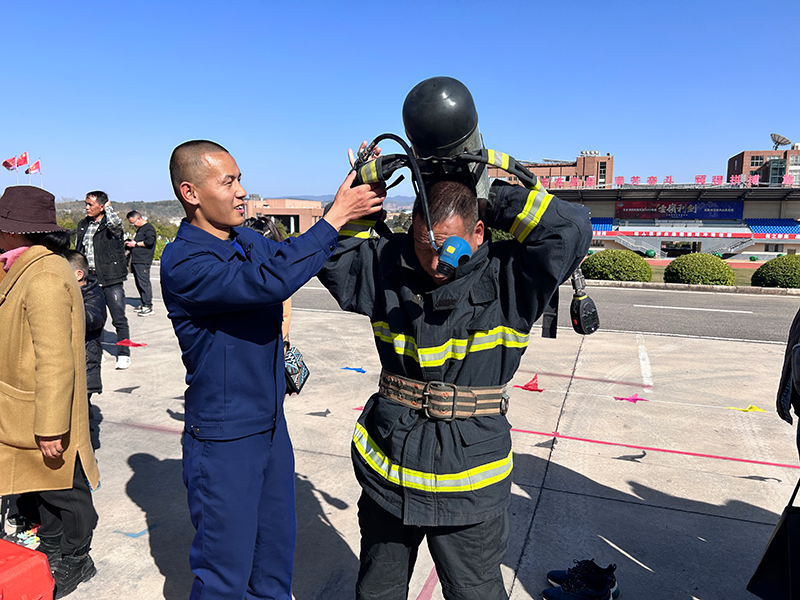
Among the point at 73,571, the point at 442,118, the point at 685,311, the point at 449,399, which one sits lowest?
the point at 685,311

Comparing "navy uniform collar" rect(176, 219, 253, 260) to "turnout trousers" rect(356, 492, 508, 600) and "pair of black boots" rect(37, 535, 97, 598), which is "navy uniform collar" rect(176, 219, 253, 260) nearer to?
"turnout trousers" rect(356, 492, 508, 600)

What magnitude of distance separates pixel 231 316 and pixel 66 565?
1.71m

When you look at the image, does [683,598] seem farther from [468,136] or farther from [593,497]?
[468,136]

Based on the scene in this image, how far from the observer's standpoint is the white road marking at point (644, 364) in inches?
242

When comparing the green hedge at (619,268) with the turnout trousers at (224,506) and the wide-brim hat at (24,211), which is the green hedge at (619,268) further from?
the turnout trousers at (224,506)

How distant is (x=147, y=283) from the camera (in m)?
10.6

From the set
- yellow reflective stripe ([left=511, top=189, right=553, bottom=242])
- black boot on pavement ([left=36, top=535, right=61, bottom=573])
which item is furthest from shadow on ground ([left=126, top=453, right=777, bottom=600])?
yellow reflective stripe ([left=511, top=189, right=553, bottom=242])

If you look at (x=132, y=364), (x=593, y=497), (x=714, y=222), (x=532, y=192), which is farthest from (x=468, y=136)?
(x=714, y=222)

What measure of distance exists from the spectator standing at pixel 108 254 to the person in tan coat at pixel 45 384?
4.49 metres

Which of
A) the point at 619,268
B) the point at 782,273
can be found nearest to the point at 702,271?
the point at 782,273

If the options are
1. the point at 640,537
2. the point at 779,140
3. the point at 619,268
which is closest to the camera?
the point at 640,537

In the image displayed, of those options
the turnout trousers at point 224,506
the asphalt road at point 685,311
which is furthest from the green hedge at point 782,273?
the turnout trousers at point 224,506

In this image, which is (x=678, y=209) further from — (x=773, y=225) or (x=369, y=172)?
(x=369, y=172)

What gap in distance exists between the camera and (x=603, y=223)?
55.6 metres
